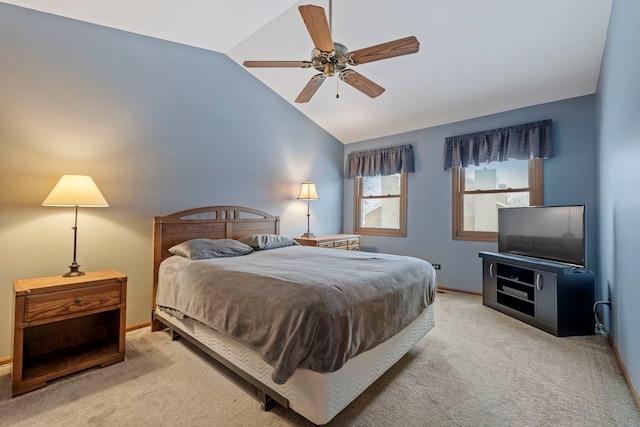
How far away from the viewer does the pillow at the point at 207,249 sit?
2.78 metres

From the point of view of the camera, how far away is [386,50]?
2111 millimetres

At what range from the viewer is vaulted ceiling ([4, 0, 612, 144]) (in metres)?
2.53

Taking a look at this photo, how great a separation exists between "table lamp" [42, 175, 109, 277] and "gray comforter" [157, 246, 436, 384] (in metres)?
0.78

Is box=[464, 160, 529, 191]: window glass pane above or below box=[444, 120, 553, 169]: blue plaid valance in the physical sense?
below

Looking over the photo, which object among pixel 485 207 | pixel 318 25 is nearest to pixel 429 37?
pixel 318 25

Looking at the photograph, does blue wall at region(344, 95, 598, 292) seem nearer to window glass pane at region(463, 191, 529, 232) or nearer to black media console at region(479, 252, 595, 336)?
window glass pane at region(463, 191, 529, 232)

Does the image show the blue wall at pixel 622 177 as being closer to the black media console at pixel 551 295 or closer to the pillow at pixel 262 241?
the black media console at pixel 551 295

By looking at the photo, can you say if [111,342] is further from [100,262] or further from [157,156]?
[157,156]

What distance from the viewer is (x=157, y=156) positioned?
3.13 metres

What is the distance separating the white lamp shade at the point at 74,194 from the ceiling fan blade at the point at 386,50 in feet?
7.48

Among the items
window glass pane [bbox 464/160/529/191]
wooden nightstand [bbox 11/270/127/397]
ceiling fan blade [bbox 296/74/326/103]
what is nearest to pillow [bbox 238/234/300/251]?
wooden nightstand [bbox 11/270/127/397]

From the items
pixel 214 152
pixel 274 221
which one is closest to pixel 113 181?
pixel 214 152

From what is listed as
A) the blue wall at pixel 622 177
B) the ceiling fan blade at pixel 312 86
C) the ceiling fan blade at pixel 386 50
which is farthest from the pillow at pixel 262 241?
the blue wall at pixel 622 177

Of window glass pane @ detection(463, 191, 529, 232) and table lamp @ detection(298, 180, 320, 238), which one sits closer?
window glass pane @ detection(463, 191, 529, 232)
